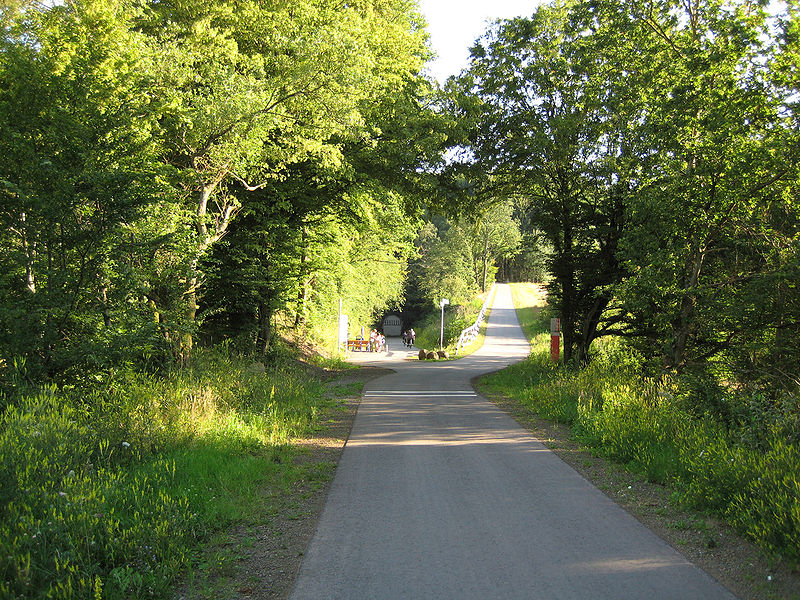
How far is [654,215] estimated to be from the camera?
12.6 metres

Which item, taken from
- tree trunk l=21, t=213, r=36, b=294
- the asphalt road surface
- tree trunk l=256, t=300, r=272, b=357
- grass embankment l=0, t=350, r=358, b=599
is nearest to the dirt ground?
the asphalt road surface

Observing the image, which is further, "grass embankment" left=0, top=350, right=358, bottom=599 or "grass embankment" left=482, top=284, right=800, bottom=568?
"grass embankment" left=482, top=284, right=800, bottom=568

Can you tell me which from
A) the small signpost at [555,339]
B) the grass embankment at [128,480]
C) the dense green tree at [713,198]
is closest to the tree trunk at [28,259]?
the grass embankment at [128,480]

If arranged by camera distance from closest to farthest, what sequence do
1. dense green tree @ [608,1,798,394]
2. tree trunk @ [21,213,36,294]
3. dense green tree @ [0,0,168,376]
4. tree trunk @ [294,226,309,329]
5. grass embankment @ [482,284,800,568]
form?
grass embankment @ [482,284,800,568], dense green tree @ [0,0,168,376], tree trunk @ [21,213,36,294], dense green tree @ [608,1,798,394], tree trunk @ [294,226,309,329]

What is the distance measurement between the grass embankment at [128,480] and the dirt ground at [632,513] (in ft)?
0.83

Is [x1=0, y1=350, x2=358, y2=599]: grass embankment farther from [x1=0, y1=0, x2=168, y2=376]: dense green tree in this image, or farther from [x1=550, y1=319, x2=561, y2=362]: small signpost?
[x1=550, y1=319, x2=561, y2=362]: small signpost

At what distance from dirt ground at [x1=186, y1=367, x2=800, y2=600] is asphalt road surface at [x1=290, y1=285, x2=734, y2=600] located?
5.6 inches

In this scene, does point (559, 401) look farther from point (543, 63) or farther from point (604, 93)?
point (543, 63)

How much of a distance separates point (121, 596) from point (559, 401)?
9.57 m

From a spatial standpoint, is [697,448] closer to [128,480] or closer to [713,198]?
[128,480]

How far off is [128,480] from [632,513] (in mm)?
5049

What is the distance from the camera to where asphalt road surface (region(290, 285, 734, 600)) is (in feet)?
13.2

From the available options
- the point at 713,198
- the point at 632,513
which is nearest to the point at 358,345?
the point at 713,198

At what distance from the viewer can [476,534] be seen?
5.02 metres
